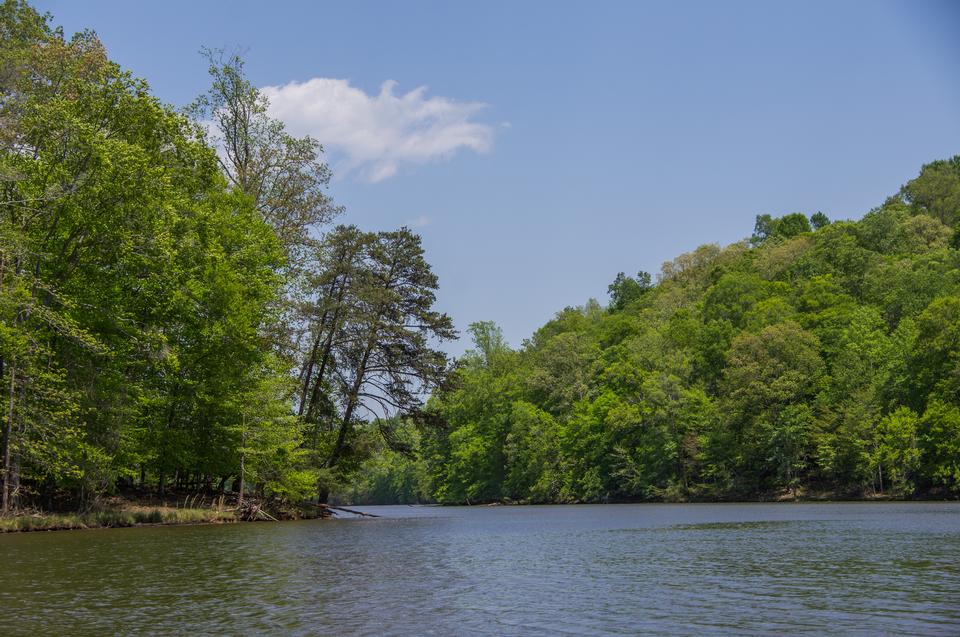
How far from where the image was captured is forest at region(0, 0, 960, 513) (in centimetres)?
3077

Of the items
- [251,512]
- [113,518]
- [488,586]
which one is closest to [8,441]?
[113,518]

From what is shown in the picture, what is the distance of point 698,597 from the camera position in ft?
46.0

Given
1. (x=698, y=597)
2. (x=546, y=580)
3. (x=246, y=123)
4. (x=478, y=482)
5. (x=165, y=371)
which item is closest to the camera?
(x=698, y=597)

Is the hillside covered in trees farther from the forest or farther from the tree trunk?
the tree trunk

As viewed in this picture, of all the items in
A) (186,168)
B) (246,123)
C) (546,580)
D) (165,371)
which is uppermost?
(246,123)

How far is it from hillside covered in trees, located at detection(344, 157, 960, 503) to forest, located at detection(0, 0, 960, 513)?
342mm

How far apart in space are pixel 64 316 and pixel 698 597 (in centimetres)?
2420

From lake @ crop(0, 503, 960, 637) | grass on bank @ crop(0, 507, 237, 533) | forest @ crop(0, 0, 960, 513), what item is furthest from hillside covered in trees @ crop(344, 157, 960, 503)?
lake @ crop(0, 503, 960, 637)

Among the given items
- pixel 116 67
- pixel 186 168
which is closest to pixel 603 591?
pixel 116 67

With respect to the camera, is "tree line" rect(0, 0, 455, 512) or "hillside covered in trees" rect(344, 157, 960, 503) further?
"hillside covered in trees" rect(344, 157, 960, 503)

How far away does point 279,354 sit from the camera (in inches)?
1877

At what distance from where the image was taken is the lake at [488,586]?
1158cm

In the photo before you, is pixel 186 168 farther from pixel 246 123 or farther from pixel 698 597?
pixel 698 597

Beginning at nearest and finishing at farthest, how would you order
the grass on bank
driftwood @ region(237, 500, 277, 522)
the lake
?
1. the lake
2. the grass on bank
3. driftwood @ region(237, 500, 277, 522)
